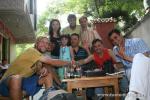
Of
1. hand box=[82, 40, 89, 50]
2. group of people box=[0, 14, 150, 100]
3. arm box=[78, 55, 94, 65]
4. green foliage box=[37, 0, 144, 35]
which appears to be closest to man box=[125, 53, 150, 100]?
group of people box=[0, 14, 150, 100]

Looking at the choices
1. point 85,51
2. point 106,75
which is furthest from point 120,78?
point 85,51

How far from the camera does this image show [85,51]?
799 centimetres

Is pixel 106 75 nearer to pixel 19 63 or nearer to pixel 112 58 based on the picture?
pixel 112 58

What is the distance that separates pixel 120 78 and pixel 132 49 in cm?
59

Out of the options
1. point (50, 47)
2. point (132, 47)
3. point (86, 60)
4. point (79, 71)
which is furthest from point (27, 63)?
point (132, 47)

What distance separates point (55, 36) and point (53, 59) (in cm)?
151

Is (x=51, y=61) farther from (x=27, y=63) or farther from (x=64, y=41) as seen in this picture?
(x=64, y=41)

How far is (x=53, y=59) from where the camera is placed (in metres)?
6.51

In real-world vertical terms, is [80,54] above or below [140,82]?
above

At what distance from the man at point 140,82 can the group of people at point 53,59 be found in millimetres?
1094

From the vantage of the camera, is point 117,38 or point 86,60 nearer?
point 117,38

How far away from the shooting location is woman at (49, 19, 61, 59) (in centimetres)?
787

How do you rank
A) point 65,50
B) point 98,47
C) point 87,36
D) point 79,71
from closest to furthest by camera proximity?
point 79,71, point 98,47, point 65,50, point 87,36

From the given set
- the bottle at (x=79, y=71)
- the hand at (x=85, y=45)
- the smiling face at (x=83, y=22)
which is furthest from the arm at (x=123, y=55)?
the smiling face at (x=83, y=22)
